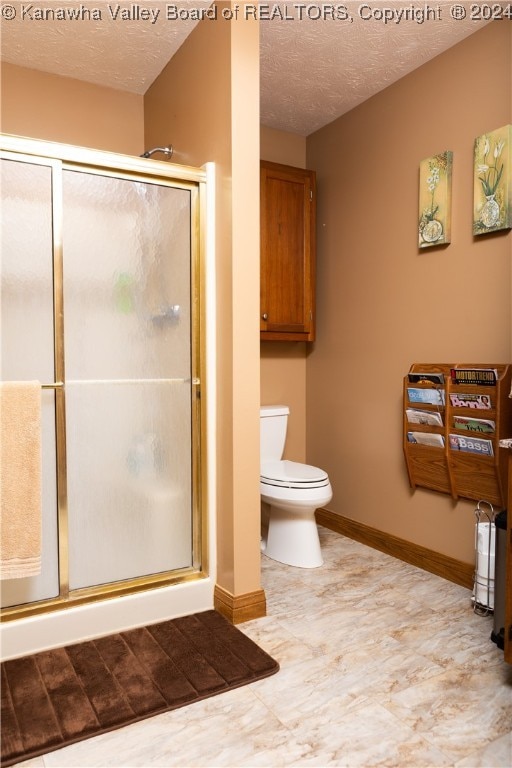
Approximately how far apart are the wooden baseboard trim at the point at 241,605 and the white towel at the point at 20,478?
2.52ft

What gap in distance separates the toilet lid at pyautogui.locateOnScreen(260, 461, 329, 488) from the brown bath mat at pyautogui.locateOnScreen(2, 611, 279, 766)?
31.1 inches

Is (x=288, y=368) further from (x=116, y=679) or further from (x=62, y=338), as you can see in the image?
(x=116, y=679)

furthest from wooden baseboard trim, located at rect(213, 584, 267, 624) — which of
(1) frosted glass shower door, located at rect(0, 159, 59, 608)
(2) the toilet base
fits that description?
(1) frosted glass shower door, located at rect(0, 159, 59, 608)

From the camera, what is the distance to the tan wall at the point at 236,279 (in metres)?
2.18

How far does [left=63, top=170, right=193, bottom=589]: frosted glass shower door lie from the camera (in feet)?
6.86

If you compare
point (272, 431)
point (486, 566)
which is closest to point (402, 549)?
point (486, 566)

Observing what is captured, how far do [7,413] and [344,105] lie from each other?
100 inches

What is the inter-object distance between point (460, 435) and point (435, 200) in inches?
45.0

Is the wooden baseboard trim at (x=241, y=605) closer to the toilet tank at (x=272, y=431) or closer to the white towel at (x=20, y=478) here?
the white towel at (x=20, y=478)

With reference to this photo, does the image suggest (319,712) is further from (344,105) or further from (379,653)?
(344,105)

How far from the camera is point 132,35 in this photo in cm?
251

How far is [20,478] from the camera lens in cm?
190

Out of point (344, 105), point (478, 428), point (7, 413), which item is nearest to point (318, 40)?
point (344, 105)

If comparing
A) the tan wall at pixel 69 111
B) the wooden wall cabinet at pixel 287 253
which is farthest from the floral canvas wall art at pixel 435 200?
the tan wall at pixel 69 111
